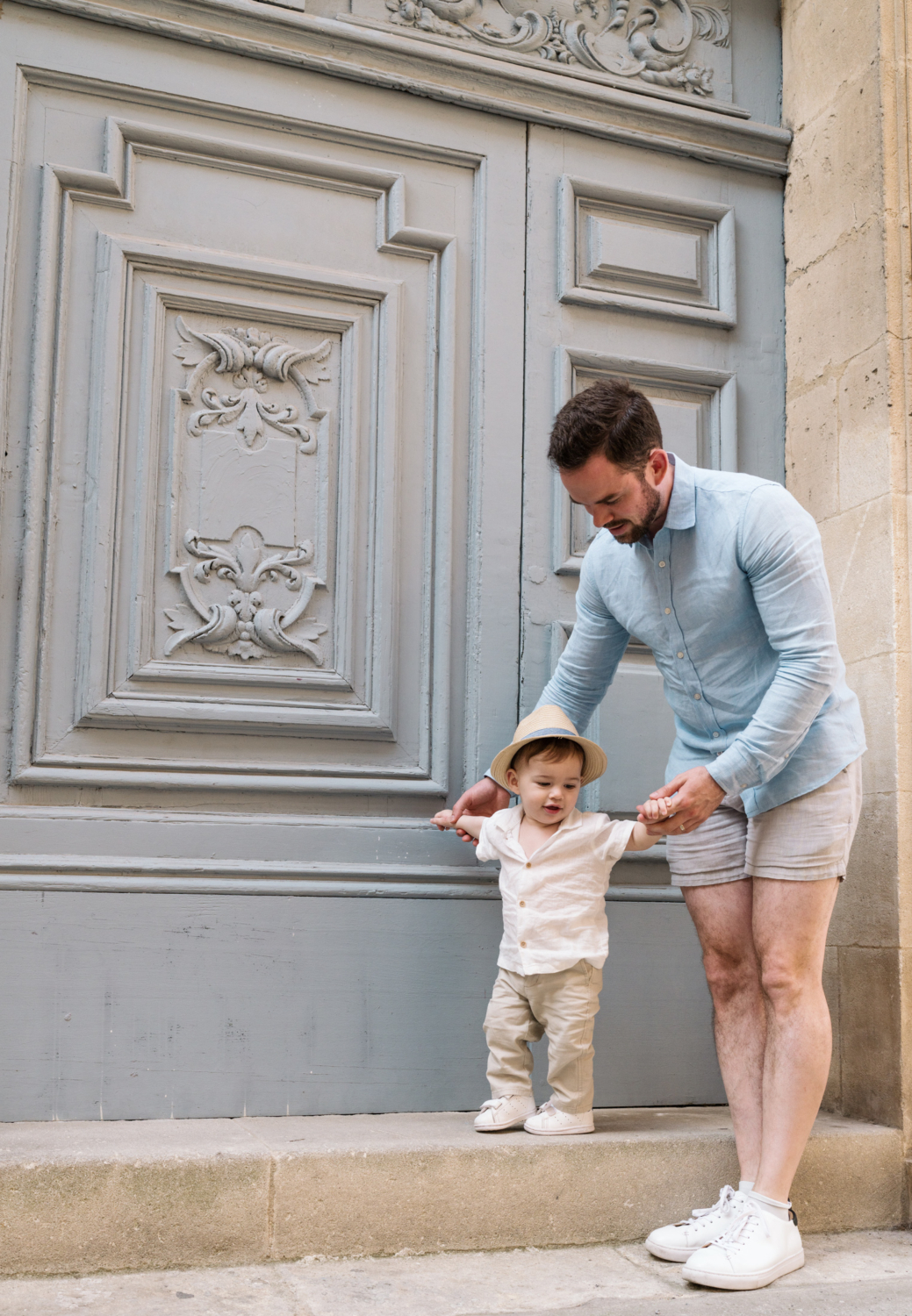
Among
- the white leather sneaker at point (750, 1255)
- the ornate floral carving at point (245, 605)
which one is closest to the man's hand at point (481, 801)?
the ornate floral carving at point (245, 605)

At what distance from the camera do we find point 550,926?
282cm

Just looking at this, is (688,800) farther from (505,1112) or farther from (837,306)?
(837,306)

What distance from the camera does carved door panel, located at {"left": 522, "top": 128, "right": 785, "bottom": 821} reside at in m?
3.35

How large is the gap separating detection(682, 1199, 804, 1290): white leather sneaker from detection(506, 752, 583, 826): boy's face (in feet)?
2.98

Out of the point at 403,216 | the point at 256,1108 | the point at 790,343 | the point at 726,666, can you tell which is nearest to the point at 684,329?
the point at 790,343

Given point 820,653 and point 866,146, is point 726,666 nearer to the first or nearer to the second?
point 820,653

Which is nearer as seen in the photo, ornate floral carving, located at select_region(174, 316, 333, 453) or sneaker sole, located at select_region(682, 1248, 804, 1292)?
sneaker sole, located at select_region(682, 1248, 804, 1292)

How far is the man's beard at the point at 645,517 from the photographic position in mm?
2576

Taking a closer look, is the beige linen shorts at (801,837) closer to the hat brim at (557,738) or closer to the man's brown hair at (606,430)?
the hat brim at (557,738)

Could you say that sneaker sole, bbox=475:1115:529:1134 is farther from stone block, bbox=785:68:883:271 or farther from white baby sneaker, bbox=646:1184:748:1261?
stone block, bbox=785:68:883:271

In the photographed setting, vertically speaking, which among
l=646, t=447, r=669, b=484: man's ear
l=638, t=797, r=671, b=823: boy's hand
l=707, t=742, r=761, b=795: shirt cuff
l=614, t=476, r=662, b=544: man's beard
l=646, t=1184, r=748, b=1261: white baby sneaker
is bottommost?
l=646, t=1184, r=748, b=1261: white baby sneaker

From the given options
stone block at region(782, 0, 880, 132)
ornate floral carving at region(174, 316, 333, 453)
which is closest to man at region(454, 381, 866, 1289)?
ornate floral carving at region(174, 316, 333, 453)

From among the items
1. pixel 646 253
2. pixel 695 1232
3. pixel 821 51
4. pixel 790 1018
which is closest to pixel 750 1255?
pixel 695 1232

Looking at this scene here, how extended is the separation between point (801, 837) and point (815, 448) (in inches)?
55.3
